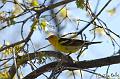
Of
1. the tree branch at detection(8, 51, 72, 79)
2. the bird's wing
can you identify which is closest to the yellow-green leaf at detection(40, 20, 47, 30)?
the tree branch at detection(8, 51, 72, 79)

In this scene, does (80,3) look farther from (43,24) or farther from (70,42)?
(70,42)

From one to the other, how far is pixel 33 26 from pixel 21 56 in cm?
37

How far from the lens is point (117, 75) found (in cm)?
379

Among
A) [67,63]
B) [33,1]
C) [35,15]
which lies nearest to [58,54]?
[67,63]

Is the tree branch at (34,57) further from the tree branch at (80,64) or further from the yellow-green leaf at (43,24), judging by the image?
the yellow-green leaf at (43,24)

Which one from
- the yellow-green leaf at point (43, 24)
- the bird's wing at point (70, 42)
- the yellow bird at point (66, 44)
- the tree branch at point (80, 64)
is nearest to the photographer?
the tree branch at point (80, 64)

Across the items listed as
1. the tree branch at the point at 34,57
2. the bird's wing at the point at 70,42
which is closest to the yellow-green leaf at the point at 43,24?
the tree branch at the point at 34,57

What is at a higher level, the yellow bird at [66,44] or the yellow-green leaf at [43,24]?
the yellow-green leaf at [43,24]

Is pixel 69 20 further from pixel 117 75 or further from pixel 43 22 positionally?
pixel 117 75

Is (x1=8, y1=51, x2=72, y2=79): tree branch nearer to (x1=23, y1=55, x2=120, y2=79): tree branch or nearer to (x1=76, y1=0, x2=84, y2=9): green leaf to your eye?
(x1=23, y1=55, x2=120, y2=79): tree branch

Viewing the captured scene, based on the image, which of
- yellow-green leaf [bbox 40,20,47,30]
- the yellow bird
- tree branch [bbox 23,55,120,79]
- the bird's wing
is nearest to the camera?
tree branch [bbox 23,55,120,79]

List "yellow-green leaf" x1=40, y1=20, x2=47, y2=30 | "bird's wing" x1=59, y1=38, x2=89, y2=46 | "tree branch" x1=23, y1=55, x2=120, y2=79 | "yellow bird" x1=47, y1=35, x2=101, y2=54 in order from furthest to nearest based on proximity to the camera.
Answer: "yellow bird" x1=47, y1=35, x2=101, y2=54 → "bird's wing" x1=59, y1=38, x2=89, y2=46 → "yellow-green leaf" x1=40, y1=20, x2=47, y2=30 → "tree branch" x1=23, y1=55, x2=120, y2=79

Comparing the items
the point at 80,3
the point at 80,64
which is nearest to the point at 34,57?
the point at 80,64

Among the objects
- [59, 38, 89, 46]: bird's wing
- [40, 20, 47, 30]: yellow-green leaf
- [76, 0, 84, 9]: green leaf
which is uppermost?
[76, 0, 84, 9]: green leaf
